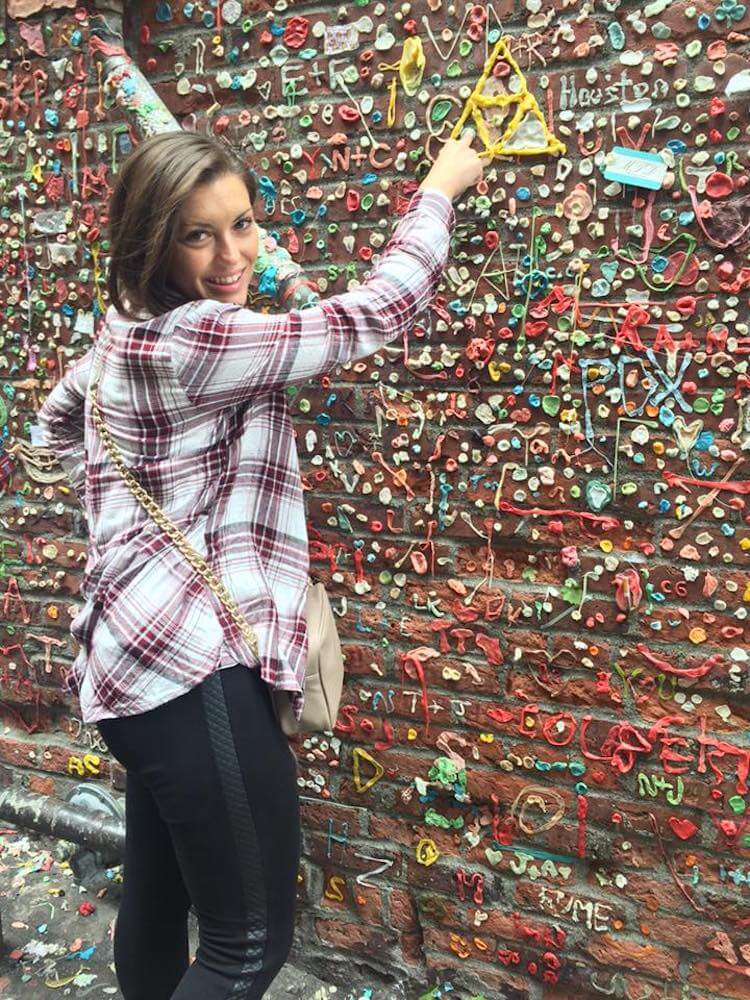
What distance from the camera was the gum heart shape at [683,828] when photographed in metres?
1.78

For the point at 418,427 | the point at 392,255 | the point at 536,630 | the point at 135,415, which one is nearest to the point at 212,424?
the point at 135,415

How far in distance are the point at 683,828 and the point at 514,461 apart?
0.83 m

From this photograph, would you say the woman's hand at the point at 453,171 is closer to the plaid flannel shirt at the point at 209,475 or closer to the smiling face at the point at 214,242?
the plaid flannel shirt at the point at 209,475

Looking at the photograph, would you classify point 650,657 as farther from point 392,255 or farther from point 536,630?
point 392,255

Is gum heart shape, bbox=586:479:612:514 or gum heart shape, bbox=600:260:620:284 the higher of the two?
gum heart shape, bbox=600:260:620:284

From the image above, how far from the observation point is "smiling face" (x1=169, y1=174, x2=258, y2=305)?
4.29 ft

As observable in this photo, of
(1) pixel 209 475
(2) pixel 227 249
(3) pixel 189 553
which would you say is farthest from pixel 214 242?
(3) pixel 189 553

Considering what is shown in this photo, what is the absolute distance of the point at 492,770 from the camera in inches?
77.0

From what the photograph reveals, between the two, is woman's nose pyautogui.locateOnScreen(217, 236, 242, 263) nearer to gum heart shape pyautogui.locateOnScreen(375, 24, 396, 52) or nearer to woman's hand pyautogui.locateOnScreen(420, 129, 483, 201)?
woman's hand pyautogui.locateOnScreen(420, 129, 483, 201)

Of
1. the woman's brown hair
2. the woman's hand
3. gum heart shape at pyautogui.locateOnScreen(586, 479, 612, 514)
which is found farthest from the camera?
gum heart shape at pyautogui.locateOnScreen(586, 479, 612, 514)

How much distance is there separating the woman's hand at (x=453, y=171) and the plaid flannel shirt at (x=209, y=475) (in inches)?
1.3

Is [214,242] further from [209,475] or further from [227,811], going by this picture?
Answer: [227,811]

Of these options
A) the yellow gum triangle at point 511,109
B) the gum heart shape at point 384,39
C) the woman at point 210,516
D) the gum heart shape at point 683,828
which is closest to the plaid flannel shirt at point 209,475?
the woman at point 210,516

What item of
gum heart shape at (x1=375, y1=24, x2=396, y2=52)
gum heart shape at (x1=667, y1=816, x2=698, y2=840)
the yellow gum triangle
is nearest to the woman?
the yellow gum triangle
